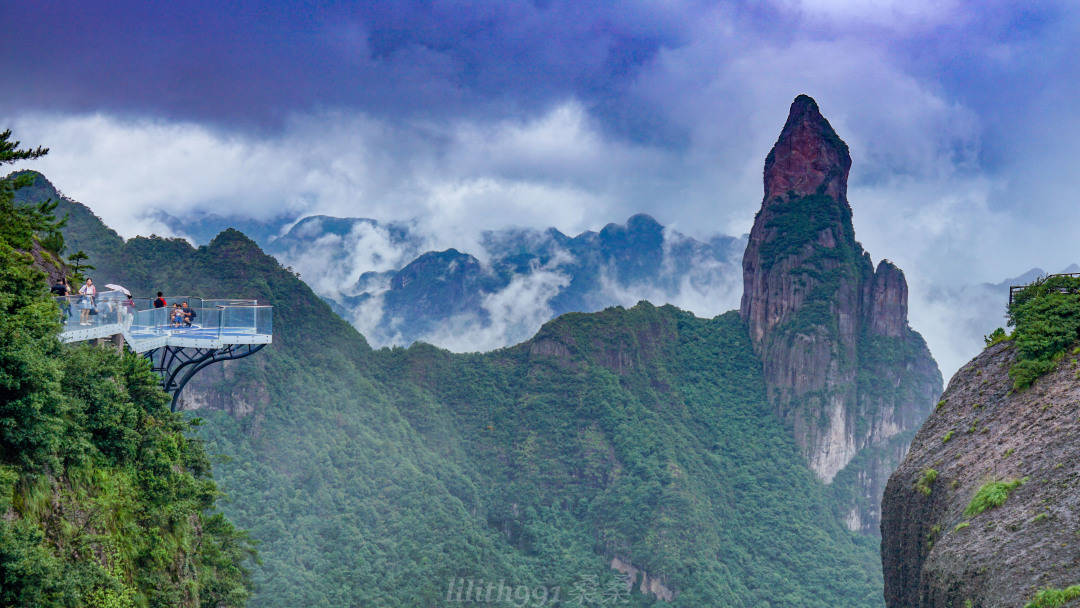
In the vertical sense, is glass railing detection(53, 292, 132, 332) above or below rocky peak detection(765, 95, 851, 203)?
below

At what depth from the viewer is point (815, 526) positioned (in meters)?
94.1

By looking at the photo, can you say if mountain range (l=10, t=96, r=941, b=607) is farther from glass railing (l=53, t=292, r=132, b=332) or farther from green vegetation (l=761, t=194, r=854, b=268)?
glass railing (l=53, t=292, r=132, b=332)

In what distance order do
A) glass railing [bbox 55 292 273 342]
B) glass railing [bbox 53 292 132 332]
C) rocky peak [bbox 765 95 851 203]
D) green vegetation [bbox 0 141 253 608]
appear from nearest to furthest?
green vegetation [bbox 0 141 253 608] → glass railing [bbox 53 292 132 332] → glass railing [bbox 55 292 273 342] → rocky peak [bbox 765 95 851 203]

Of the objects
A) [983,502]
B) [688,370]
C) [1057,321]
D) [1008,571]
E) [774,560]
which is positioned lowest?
[774,560]

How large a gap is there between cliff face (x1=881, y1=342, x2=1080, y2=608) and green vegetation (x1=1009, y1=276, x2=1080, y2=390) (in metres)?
0.37

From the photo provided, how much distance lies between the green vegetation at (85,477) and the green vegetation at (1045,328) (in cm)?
1845

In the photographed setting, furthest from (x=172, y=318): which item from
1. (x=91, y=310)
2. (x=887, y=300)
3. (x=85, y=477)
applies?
(x=887, y=300)

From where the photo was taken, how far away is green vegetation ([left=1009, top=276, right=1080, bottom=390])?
829 inches

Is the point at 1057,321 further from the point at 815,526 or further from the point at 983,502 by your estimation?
the point at 815,526

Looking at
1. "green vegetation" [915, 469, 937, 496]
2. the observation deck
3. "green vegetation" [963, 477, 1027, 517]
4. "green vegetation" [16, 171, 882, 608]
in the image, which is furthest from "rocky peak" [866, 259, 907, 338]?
the observation deck

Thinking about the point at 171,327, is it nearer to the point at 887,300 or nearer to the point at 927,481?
the point at 927,481

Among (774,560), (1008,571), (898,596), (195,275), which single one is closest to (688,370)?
(774,560)

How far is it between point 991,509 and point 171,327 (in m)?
19.8

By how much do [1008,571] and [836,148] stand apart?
100.0m
